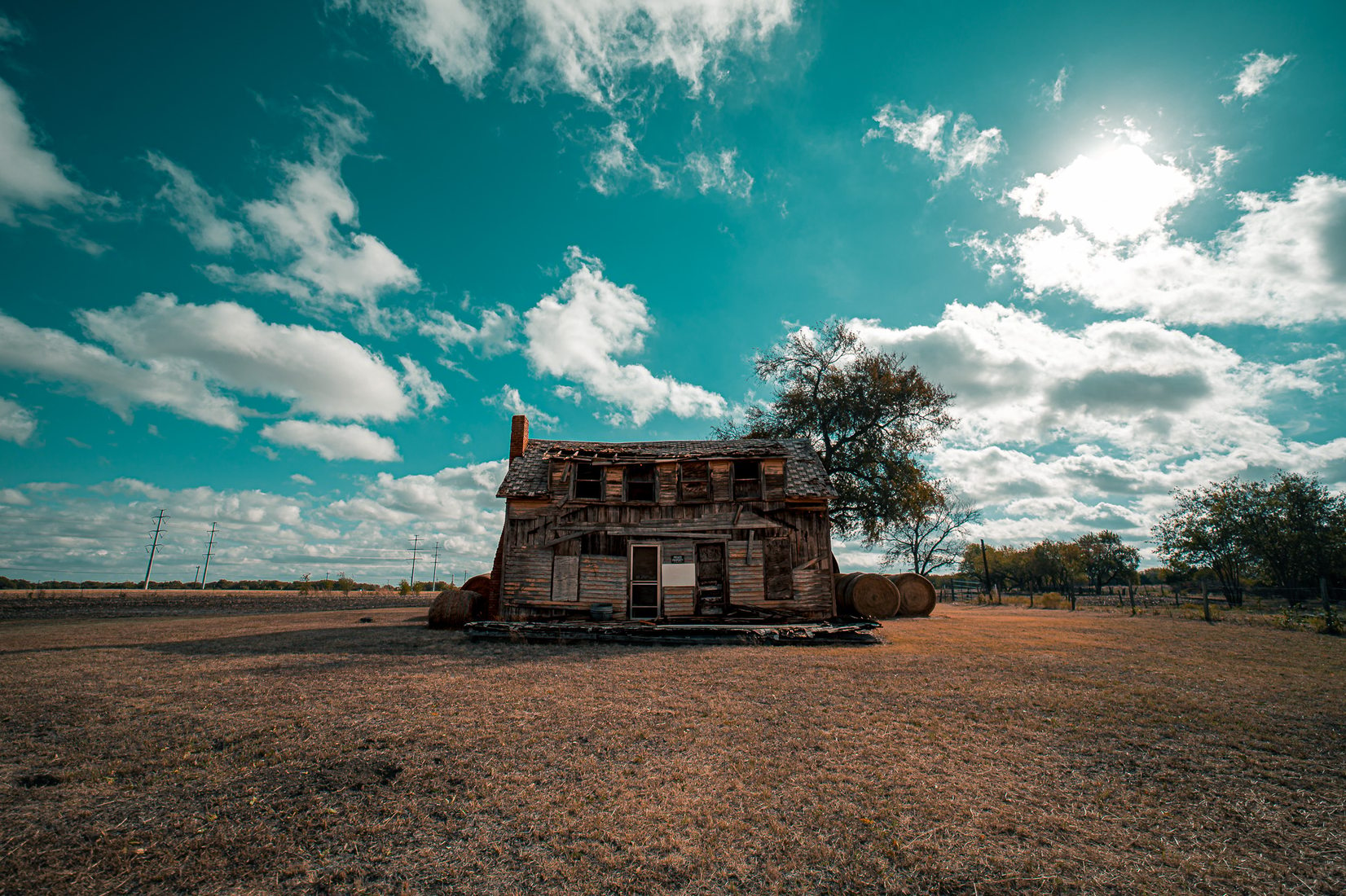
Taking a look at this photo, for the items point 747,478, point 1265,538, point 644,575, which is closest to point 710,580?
point 644,575

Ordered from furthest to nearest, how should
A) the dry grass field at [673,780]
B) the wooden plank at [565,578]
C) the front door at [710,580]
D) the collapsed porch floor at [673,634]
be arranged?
the wooden plank at [565,578] → the front door at [710,580] → the collapsed porch floor at [673,634] → the dry grass field at [673,780]

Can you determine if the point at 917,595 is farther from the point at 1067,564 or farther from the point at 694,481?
the point at 1067,564

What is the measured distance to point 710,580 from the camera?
60.1 ft

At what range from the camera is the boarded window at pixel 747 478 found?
747 inches

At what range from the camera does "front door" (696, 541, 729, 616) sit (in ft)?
59.2

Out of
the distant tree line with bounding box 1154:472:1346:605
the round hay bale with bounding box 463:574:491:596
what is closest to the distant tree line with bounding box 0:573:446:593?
the round hay bale with bounding box 463:574:491:596

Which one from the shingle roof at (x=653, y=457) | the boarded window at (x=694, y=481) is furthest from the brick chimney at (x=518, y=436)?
the boarded window at (x=694, y=481)

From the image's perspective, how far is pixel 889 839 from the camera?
3.95m

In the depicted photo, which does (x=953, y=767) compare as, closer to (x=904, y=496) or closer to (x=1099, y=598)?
(x=904, y=496)

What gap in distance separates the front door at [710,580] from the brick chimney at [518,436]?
906 cm

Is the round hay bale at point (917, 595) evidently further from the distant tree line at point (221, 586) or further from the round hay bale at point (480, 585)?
the distant tree line at point (221, 586)

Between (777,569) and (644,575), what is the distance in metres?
5.16

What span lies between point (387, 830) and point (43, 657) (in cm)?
1378

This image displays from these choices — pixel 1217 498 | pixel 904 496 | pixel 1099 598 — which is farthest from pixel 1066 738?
pixel 1217 498
